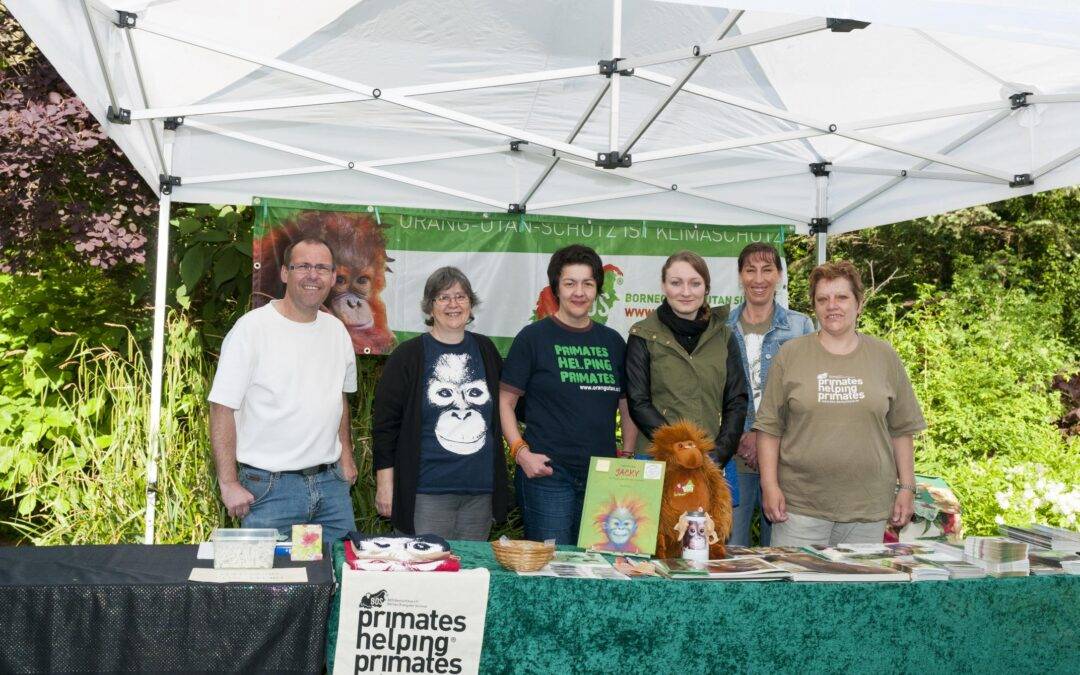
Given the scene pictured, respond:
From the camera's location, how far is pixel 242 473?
3307mm

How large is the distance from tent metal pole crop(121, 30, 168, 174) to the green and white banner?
653 mm

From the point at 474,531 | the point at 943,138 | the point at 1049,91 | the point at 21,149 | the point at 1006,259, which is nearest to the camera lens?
the point at 474,531

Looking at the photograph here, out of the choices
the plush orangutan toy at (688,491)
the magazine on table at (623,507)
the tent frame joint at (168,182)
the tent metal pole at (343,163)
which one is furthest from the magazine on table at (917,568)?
the tent frame joint at (168,182)

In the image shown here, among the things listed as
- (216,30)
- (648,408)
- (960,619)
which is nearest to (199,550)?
(648,408)

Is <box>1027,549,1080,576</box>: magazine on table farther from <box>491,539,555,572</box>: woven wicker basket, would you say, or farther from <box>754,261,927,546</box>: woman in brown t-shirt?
<box>491,539,555,572</box>: woven wicker basket

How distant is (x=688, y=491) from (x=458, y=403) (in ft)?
2.88

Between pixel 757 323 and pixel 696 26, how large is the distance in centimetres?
115

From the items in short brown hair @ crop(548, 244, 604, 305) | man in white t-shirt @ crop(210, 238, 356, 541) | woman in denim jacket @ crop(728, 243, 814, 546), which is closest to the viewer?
man in white t-shirt @ crop(210, 238, 356, 541)

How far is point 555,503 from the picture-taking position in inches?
141

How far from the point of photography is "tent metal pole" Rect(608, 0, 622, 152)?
A: 11.3ft

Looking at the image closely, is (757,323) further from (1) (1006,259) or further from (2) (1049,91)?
(1) (1006,259)

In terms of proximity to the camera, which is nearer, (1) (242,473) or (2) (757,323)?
(1) (242,473)

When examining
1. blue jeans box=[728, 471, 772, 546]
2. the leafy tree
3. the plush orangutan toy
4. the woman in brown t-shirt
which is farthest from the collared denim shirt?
the leafy tree

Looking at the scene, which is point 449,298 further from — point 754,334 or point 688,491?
point 754,334
